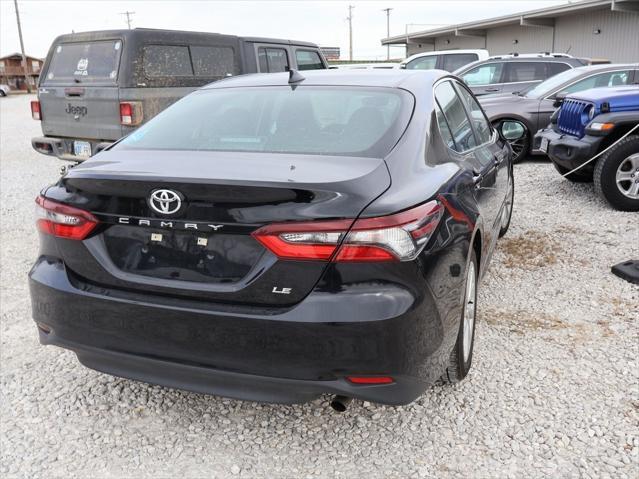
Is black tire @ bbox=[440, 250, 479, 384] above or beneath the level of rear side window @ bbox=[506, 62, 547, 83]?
beneath

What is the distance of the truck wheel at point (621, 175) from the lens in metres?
6.34

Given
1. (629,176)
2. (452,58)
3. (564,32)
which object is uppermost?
(564,32)

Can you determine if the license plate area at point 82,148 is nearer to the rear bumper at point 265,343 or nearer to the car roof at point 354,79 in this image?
the car roof at point 354,79

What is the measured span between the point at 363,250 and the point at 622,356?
6.90 ft

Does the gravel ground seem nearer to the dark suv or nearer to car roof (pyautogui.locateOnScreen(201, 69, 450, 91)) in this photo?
car roof (pyautogui.locateOnScreen(201, 69, 450, 91))

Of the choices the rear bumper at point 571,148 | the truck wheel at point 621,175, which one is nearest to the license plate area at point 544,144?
the rear bumper at point 571,148

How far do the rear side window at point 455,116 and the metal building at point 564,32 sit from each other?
61.5 ft

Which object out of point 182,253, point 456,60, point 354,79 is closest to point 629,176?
point 354,79

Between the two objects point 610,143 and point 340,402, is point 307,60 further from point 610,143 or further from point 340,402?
point 340,402

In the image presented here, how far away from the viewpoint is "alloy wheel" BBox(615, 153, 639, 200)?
6355 mm

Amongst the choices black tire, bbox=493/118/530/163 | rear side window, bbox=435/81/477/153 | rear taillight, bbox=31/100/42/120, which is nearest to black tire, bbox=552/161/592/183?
black tire, bbox=493/118/530/163

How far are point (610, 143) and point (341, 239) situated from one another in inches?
213

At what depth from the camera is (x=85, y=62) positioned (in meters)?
8.10

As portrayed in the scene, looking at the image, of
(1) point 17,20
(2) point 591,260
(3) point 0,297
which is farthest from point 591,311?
(1) point 17,20
